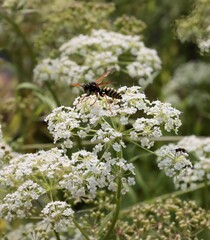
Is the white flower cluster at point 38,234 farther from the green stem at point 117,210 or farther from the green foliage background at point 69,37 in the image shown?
the green foliage background at point 69,37

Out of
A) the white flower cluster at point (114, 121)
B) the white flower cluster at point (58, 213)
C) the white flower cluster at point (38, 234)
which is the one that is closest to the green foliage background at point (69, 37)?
the white flower cluster at point (38, 234)

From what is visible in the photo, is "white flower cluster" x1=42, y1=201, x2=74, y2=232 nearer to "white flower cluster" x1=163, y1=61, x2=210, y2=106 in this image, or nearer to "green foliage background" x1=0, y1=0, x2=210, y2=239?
"green foliage background" x1=0, y1=0, x2=210, y2=239

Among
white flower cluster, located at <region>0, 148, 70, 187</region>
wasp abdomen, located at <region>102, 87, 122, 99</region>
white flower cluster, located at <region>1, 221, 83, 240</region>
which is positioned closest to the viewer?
white flower cluster, located at <region>0, 148, 70, 187</region>

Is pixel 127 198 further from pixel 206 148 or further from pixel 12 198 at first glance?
pixel 12 198

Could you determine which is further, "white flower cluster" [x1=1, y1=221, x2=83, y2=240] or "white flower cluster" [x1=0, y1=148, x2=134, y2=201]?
"white flower cluster" [x1=1, y1=221, x2=83, y2=240]

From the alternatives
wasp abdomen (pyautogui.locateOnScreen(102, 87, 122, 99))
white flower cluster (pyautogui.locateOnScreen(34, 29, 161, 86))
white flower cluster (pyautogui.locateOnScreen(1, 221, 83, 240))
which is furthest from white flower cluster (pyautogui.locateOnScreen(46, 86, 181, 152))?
white flower cluster (pyautogui.locateOnScreen(34, 29, 161, 86))

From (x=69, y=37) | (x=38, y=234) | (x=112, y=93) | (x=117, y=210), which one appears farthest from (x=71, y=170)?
(x=69, y=37)

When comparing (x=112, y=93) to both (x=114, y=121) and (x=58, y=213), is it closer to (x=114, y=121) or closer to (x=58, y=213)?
(x=114, y=121)
